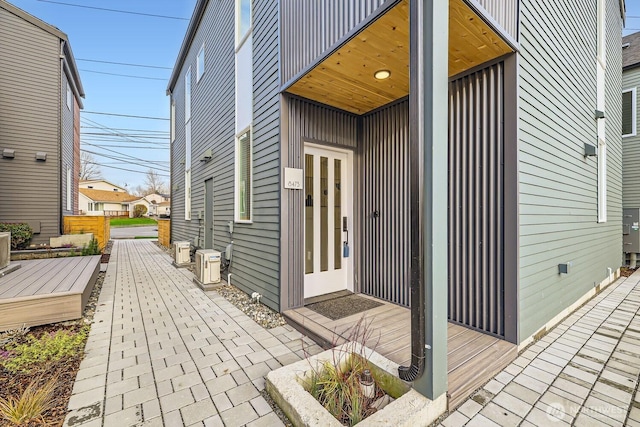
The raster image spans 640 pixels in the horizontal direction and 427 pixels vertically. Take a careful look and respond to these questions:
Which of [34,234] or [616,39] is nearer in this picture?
[616,39]

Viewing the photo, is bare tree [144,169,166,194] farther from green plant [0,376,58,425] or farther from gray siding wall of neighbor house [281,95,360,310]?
green plant [0,376,58,425]

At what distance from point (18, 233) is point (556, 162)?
10.7m

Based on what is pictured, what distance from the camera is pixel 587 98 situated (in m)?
4.23

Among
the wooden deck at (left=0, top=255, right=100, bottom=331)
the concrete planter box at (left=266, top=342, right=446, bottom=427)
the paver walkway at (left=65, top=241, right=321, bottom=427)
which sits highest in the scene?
the wooden deck at (left=0, top=255, right=100, bottom=331)

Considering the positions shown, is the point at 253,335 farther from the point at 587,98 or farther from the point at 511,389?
the point at 587,98

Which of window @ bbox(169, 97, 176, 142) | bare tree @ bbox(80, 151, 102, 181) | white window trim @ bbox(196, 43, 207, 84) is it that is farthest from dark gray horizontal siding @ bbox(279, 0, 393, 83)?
bare tree @ bbox(80, 151, 102, 181)

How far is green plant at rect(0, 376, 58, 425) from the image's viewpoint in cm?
167

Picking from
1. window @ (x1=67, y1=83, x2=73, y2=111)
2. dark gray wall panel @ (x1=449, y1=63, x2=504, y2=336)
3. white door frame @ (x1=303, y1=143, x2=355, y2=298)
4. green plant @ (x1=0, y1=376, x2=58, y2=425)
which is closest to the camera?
green plant @ (x1=0, y1=376, x2=58, y2=425)

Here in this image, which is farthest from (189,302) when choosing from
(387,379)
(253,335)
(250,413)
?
(387,379)

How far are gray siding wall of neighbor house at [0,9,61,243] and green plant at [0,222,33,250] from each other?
0.98 feet

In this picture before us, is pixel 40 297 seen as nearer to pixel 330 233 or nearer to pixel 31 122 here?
pixel 330 233

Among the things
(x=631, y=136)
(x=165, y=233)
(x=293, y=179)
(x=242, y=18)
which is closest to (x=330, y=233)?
(x=293, y=179)

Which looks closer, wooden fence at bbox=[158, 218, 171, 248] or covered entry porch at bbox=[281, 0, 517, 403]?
covered entry porch at bbox=[281, 0, 517, 403]

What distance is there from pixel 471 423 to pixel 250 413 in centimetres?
139
